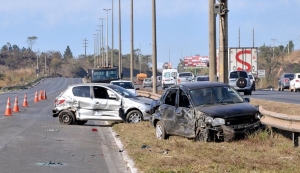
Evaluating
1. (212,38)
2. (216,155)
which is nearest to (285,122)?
(216,155)

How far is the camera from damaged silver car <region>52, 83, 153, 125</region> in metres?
19.8

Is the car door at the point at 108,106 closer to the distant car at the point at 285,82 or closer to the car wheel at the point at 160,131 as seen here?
the car wheel at the point at 160,131

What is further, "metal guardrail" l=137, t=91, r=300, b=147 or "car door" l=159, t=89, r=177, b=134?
"car door" l=159, t=89, r=177, b=134

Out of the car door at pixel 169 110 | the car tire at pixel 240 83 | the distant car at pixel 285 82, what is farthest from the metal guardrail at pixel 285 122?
the distant car at pixel 285 82

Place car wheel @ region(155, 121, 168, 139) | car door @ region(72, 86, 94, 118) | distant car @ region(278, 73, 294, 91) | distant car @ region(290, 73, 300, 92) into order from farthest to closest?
distant car @ region(278, 73, 294, 91), distant car @ region(290, 73, 300, 92), car door @ region(72, 86, 94, 118), car wheel @ region(155, 121, 168, 139)

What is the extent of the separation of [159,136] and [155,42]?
2035 centimetres

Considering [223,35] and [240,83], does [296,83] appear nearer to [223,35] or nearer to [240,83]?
[240,83]

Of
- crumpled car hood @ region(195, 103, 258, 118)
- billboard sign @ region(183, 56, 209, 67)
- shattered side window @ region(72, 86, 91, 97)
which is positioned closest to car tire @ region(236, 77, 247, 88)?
shattered side window @ region(72, 86, 91, 97)

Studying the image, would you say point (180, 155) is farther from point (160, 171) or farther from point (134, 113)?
point (134, 113)

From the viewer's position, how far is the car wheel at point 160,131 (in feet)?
48.4

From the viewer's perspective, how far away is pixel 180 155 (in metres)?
11.5

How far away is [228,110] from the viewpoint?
12984 mm

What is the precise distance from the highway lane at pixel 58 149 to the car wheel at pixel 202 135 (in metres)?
1.87

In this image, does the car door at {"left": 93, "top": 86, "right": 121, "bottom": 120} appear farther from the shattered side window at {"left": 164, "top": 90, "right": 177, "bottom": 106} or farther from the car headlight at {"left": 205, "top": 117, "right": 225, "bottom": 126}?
the car headlight at {"left": 205, "top": 117, "right": 225, "bottom": 126}
